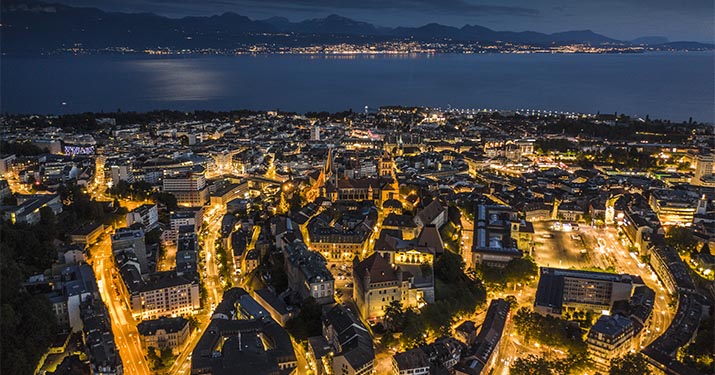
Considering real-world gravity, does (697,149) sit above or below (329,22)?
below

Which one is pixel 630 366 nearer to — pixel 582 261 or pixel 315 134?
pixel 582 261

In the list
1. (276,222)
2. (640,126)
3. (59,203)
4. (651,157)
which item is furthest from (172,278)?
(640,126)

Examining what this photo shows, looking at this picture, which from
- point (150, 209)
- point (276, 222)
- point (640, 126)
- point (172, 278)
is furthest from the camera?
point (640, 126)

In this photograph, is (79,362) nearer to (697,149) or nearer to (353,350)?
(353,350)

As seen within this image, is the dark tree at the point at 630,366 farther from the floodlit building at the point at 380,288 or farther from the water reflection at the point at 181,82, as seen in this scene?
the water reflection at the point at 181,82

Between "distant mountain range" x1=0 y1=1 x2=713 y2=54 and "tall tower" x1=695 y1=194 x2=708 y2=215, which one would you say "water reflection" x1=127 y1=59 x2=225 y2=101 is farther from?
"tall tower" x1=695 y1=194 x2=708 y2=215

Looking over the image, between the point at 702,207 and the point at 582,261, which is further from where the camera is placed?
the point at 702,207

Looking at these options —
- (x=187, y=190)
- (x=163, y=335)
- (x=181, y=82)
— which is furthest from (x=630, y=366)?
(x=181, y=82)
